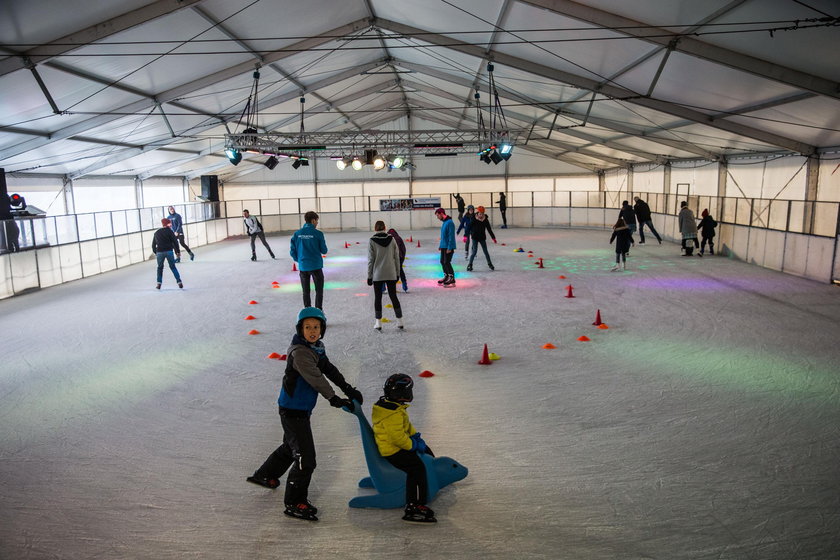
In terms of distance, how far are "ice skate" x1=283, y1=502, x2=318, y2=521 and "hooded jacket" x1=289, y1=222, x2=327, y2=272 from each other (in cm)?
569

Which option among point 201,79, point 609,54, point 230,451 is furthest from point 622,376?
point 201,79

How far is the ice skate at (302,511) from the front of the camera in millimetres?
3812

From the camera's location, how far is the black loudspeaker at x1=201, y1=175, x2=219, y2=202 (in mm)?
30094

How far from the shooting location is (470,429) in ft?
17.3

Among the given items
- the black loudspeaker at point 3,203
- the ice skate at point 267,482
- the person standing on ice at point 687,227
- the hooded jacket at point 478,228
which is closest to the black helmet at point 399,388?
the ice skate at point 267,482

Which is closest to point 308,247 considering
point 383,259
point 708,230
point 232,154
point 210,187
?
point 383,259

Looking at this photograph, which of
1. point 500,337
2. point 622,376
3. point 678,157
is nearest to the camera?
point 622,376

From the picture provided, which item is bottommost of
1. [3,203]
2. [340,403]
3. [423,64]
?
[340,403]

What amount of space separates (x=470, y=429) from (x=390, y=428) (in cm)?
171

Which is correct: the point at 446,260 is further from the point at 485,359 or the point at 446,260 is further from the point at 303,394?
the point at 303,394

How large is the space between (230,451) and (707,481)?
389cm

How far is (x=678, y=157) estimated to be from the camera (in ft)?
→ 75.1

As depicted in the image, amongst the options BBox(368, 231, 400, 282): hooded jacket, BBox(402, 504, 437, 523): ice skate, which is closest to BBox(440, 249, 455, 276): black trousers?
BBox(368, 231, 400, 282): hooded jacket

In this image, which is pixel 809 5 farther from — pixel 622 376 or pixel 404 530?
pixel 404 530
